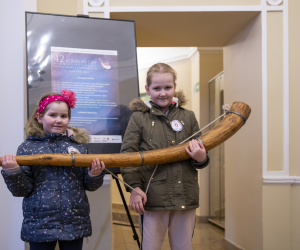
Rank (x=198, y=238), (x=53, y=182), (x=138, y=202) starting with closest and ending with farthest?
(x=53, y=182) < (x=138, y=202) < (x=198, y=238)

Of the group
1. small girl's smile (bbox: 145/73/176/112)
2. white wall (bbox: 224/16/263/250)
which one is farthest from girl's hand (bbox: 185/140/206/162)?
white wall (bbox: 224/16/263/250)

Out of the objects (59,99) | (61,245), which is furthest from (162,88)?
(61,245)

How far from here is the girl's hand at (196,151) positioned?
5.55 feet

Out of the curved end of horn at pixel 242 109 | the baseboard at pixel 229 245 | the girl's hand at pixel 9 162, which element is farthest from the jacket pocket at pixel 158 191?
the baseboard at pixel 229 245

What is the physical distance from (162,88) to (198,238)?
9.08ft

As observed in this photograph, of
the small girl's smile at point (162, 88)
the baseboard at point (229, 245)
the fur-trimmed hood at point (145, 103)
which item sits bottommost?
the baseboard at point (229, 245)

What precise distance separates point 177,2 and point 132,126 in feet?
4.84

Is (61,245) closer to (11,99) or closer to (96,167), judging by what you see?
(96,167)

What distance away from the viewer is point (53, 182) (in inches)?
62.9

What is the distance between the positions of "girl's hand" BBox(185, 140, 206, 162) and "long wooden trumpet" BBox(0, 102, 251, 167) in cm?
3

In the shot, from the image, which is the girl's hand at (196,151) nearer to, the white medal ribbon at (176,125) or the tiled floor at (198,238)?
the white medal ribbon at (176,125)

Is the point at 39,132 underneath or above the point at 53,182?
above

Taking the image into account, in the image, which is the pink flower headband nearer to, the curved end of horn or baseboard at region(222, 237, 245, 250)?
the curved end of horn

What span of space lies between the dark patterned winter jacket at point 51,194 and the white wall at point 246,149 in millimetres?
1732
